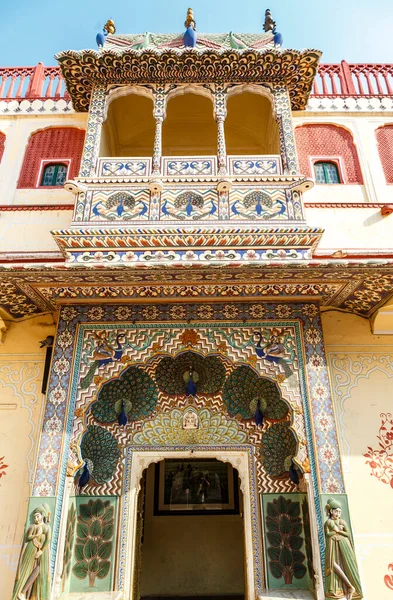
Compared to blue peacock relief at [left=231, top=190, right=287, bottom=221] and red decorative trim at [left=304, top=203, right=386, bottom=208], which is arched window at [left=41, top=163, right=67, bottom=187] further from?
red decorative trim at [left=304, top=203, right=386, bottom=208]

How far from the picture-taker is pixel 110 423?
5551mm

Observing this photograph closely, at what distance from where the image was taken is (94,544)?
5.11m

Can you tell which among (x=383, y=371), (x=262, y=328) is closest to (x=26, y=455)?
(x=262, y=328)

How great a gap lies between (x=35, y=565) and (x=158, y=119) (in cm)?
555

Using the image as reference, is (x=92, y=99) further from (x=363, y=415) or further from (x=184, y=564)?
(x=184, y=564)

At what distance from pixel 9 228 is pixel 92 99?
224 centimetres

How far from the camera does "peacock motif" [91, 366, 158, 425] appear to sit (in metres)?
5.43

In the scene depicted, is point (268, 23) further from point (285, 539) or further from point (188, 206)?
point (285, 539)

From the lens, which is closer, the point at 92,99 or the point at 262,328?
the point at 262,328

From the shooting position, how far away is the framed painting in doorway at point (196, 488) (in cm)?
764

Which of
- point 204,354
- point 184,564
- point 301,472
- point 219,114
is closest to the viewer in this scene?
point 301,472

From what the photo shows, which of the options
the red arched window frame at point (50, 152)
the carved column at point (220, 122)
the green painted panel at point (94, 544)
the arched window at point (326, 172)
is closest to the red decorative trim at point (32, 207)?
the red arched window frame at point (50, 152)

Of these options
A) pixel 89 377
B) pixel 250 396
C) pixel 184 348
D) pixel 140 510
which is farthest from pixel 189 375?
pixel 140 510

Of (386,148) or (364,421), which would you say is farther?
(386,148)
